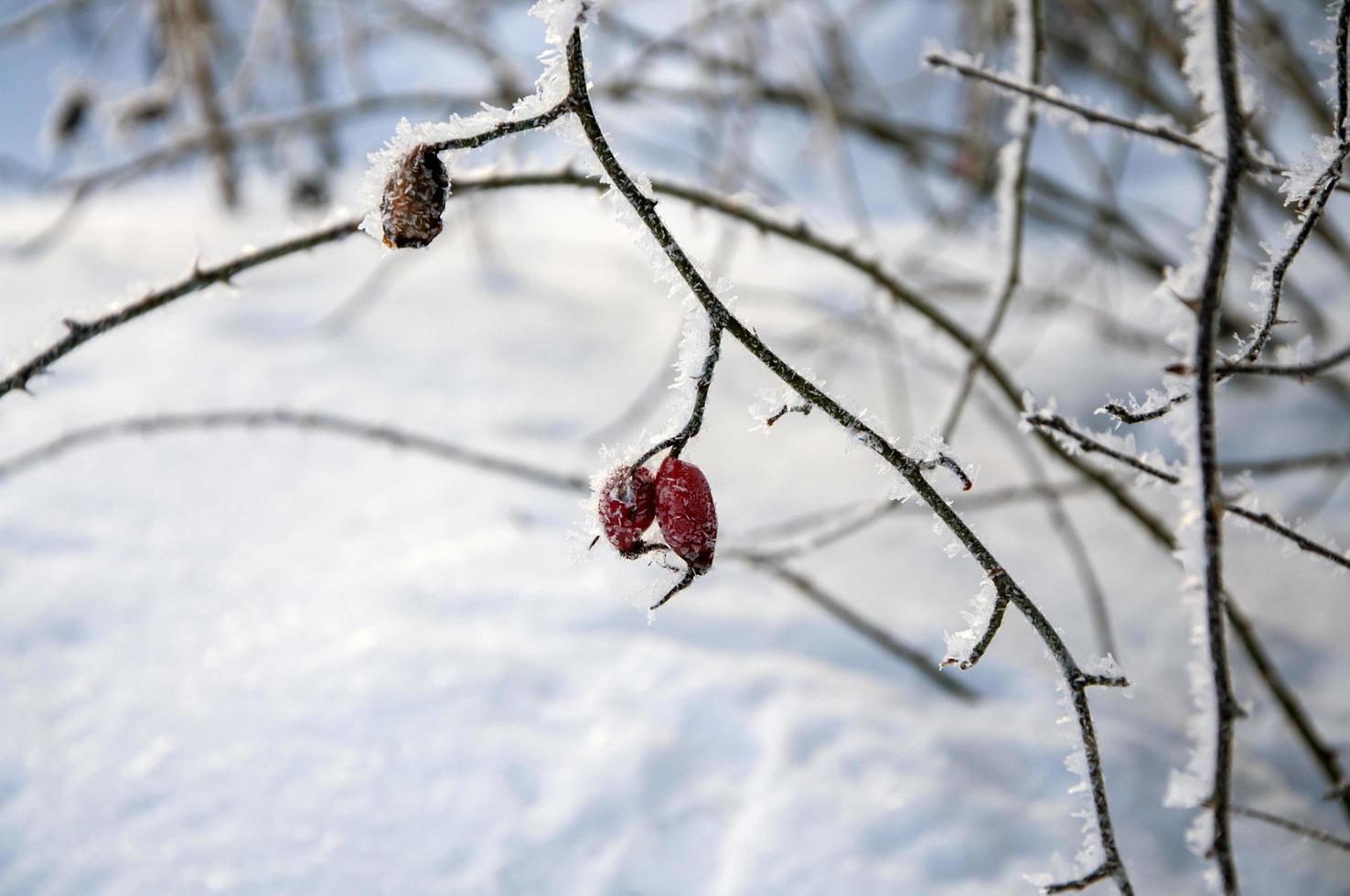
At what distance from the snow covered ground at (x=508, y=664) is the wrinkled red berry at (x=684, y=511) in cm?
4

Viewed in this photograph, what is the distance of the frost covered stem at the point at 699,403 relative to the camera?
42 cm

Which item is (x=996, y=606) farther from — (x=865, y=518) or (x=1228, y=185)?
(x=865, y=518)

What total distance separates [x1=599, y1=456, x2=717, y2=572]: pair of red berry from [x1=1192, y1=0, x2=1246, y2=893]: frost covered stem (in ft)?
0.77

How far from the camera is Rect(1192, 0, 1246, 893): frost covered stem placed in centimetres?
38

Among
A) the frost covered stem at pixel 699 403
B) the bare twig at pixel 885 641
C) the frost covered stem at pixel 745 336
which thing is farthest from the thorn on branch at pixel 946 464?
the bare twig at pixel 885 641

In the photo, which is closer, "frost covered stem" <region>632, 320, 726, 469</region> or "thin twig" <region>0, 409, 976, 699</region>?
"frost covered stem" <region>632, 320, 726, 469</region>

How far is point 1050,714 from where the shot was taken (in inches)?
38.6

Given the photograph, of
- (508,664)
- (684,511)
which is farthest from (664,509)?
→ (508,664)

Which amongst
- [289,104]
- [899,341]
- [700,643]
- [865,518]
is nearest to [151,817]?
[700,643]

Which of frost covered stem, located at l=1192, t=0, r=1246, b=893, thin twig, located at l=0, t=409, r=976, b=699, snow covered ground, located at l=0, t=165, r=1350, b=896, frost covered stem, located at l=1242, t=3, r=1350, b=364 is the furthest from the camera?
thin twig, located at l=0, t=409, r=976, b=699

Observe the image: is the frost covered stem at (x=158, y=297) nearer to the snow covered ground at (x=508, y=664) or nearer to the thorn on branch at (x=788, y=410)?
the snow covered ground at (x=508, y=664)

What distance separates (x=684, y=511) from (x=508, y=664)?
548 mm

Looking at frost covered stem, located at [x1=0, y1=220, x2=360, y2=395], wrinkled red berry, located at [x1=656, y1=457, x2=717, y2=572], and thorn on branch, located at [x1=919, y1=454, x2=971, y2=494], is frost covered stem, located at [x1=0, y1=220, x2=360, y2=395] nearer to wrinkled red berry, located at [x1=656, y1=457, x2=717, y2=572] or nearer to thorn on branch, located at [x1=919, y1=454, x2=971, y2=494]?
wrinkled red berry, located at [x1=656, y1=457, x2=717, y2=572]

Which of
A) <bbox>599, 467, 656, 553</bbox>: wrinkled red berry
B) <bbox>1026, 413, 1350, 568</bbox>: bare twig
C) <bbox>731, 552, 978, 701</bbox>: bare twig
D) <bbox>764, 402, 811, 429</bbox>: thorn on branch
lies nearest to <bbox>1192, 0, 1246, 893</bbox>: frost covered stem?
<bbox>1026, 413, 1350, 568</bbox>: bare twig
